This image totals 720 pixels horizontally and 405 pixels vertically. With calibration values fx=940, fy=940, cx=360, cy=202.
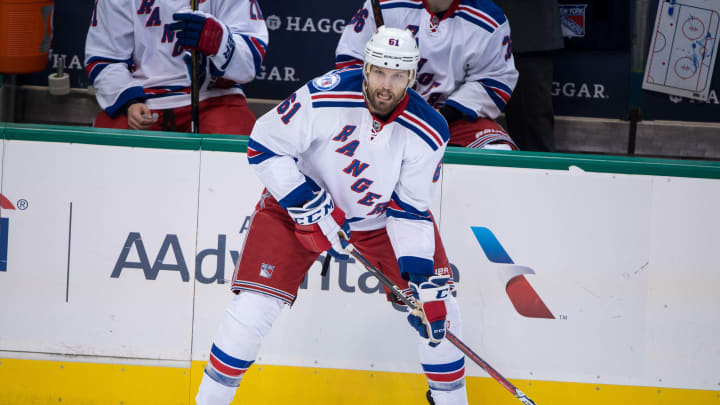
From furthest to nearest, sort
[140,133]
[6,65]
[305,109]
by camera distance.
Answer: [6,65] < [140,133] < [305,109]

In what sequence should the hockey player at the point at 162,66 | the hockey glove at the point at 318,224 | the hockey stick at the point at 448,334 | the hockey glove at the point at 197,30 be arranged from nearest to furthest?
the hockey glove at the point at 318,224, the hockey stick at the point at 448,334, the hockey glove at the point at 197,30, the hockey player at the point at 162,66

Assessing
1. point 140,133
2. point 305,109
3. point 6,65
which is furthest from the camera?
point 6,65

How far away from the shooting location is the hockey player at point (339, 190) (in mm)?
2984

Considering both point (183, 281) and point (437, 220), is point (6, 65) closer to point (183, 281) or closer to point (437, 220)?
point (183, 281)

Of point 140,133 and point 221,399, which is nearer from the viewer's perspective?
point 221,399

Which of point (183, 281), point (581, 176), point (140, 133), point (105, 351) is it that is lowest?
point (105, 351)

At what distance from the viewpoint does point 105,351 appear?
348cm

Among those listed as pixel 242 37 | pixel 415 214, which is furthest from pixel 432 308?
pixel 242 37

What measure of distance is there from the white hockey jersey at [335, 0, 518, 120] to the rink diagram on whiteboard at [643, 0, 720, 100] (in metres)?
1.30

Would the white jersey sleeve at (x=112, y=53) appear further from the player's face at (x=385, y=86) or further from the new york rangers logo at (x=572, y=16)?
the new york rangers logo at (x=572, y=16)

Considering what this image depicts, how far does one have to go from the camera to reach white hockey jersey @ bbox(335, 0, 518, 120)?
4.03 meters

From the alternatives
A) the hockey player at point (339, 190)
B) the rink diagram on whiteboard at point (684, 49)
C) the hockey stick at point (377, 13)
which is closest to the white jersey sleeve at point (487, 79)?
the hockey stick at point (377, 13)

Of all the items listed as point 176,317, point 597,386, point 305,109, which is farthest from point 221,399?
point 597,386

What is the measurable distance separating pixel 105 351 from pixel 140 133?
82 cm
